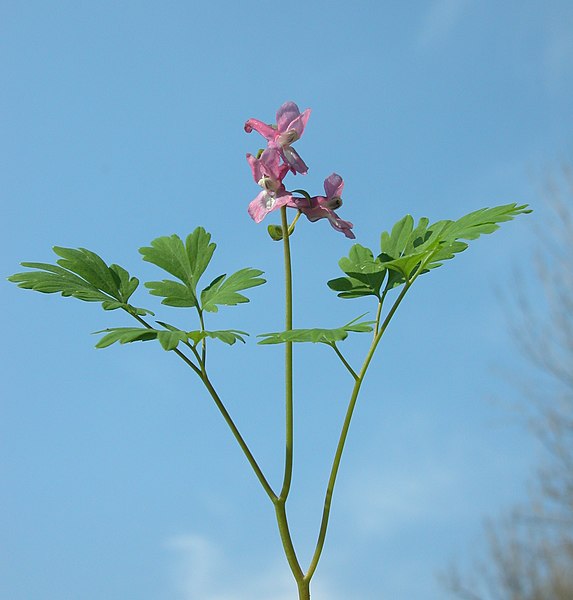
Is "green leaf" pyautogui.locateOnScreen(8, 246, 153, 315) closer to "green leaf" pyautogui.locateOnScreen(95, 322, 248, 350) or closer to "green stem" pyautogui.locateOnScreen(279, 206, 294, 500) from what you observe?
"green leaf" pyautogui.locateOnScreen(95, 322, 248, 350)

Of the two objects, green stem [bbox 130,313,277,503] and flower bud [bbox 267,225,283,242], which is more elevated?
flower bud [bbox 267,225,283,242]

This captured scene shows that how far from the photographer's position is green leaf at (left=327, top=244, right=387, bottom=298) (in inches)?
60.4

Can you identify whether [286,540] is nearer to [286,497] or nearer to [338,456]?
[286,497]

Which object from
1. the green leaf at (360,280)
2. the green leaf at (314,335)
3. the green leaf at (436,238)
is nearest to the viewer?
the green leaf at (314,335)

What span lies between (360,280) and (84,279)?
594mm

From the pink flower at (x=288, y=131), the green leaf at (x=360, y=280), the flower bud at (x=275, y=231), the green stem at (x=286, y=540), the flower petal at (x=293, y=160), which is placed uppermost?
the pink flower at (x=288, y=131)

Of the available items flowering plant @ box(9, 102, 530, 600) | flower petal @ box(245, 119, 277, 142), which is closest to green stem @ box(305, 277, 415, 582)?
flowering plant @ box(9, 102, 530, 600)

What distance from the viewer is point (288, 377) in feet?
4.43

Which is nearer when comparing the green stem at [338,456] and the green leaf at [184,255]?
the green stem at [338,456]

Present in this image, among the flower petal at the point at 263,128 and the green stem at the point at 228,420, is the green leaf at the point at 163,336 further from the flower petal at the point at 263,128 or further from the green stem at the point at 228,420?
the flower petal at the point at 263,128

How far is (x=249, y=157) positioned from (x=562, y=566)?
7.61 m

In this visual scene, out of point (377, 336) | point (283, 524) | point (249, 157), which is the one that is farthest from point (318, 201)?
point (283, 524)

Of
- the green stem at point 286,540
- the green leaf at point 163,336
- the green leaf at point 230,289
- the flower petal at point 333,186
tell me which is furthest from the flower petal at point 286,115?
the green stem at point 286,540

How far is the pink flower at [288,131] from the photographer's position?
4.83ft
